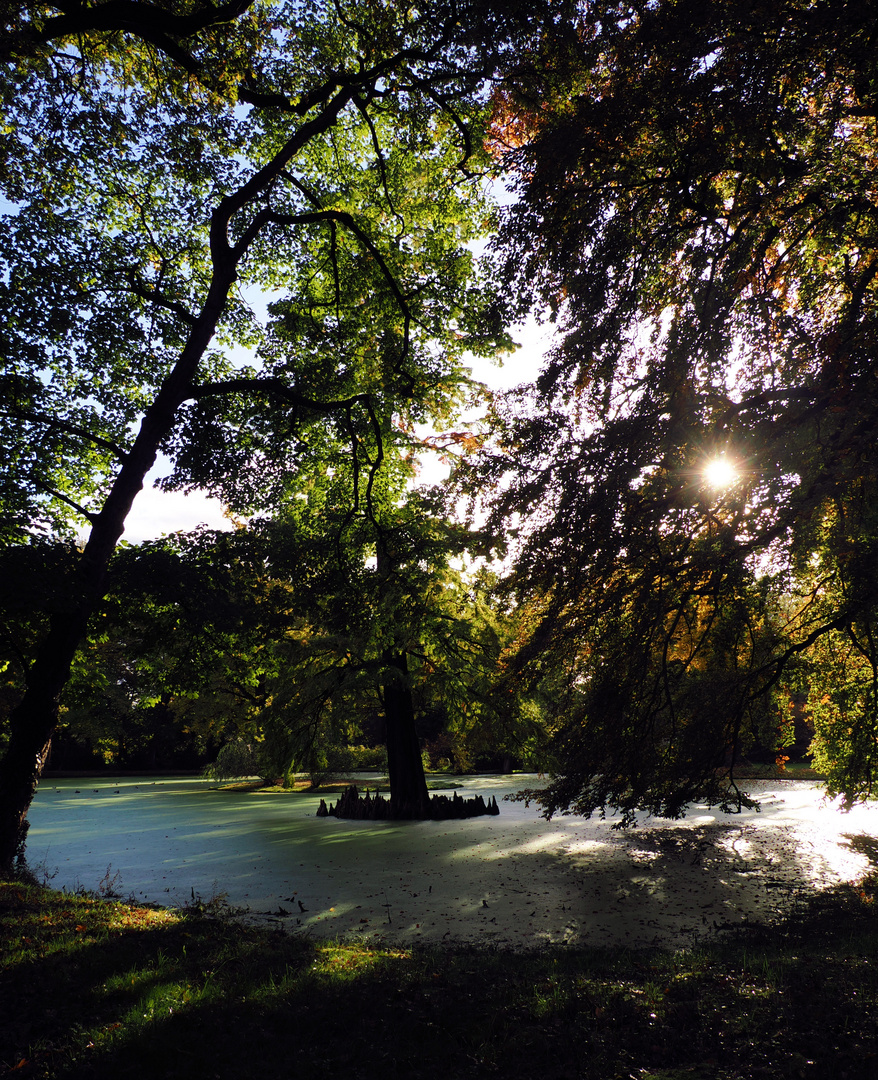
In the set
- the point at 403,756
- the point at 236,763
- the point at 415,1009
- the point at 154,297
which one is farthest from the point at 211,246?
the point at 236,763

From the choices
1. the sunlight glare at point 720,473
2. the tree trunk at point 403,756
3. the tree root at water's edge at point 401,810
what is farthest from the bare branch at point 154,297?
the tree root at water's edge at point 401,810

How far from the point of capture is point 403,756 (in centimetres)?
1374

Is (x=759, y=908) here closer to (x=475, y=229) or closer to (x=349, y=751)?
(x=475, y=229)

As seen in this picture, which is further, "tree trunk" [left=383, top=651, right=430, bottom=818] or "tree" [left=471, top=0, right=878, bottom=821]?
"tree trunk" [left=383, top=651, right=430, bottom=818]

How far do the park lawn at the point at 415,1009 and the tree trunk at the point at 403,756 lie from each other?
908cm

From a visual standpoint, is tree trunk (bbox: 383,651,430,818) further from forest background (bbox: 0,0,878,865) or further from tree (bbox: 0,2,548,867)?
tree (bbox: 0,2,548,867)

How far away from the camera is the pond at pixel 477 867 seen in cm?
570

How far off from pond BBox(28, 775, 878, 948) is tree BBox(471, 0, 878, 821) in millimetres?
1287

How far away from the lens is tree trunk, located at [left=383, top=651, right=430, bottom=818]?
13398 millimetres

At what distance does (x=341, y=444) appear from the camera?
10.5 m

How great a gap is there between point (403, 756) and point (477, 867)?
19.1 feet

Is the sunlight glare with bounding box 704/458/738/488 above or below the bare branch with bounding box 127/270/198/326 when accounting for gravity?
below

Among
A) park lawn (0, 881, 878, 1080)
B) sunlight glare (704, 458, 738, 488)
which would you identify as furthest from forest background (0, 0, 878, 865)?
park lawn (0, 881, 878, 1080)

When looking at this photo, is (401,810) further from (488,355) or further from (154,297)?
(154,297)
